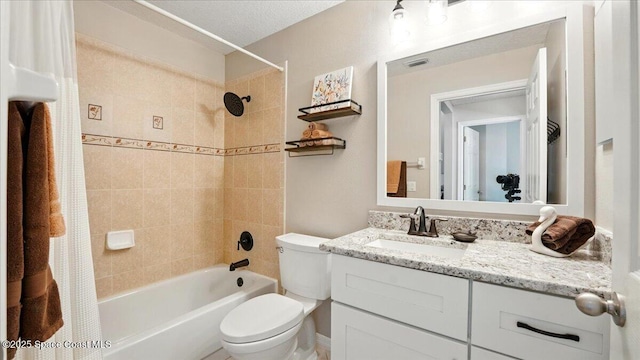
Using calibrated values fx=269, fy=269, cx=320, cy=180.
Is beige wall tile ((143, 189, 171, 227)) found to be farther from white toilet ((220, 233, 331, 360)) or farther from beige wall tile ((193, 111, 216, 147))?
white toilet ((220, 233, 331, 360))

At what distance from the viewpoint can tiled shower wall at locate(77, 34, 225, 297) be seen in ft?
5.73

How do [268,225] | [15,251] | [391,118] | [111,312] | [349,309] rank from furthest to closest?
[268,225] < [111,312] < [391,118] < [349,309] < [15,251]

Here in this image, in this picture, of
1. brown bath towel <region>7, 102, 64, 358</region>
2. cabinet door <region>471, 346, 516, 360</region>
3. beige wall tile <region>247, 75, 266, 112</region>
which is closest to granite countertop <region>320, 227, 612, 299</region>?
cabinet door <region>471, 346, 516, 360</region>

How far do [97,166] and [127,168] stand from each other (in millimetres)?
169

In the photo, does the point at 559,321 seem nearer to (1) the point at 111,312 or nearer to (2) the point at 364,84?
(2) the point at 364,84

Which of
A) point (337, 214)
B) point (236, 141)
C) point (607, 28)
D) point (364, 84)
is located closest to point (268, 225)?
point (337, 214)

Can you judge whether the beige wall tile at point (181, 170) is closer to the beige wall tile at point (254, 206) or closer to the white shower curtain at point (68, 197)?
the beige wall tile at point (254, 206)

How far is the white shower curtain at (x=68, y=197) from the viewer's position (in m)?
0.94

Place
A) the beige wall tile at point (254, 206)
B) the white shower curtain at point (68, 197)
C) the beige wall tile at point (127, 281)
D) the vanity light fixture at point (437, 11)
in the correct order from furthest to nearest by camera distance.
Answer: the beige wall tile at point (254, 206) → the beige wall tile at point (127, 281) → the vanity light fixture at point (437, 11) → the white shower curtain at point (68, 197)

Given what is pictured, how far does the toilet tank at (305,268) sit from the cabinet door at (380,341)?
0.38 metres

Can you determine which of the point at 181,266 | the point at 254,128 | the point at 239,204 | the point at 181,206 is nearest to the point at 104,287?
the point at 181,266

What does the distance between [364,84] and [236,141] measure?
4.16ft

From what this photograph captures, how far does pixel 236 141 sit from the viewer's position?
7.82 ft

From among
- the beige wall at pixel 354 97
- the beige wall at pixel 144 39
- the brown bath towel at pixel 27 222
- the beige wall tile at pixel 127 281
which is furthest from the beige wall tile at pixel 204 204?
the brown bath towel at pixel 27 222
